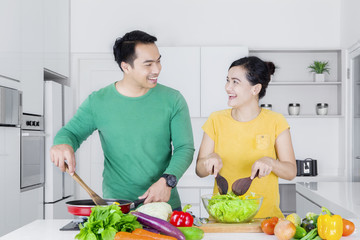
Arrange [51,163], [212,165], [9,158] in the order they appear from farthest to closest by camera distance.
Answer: [51,163] → [9,158] → [212,165]

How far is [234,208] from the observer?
176 centimetres

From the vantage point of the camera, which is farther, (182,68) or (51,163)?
(182,68)

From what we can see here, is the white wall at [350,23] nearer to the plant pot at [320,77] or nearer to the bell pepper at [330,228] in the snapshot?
the plant pot at [320,77]

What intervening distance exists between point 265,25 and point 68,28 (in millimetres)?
2097

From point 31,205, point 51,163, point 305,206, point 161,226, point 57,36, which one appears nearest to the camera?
point 161,226

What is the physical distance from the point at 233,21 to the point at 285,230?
3623 millimetres

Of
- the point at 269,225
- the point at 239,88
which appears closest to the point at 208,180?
the point at 239,88

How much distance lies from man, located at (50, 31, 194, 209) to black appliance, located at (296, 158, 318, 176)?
102 inches

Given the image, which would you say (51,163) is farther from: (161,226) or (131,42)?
(161,226)

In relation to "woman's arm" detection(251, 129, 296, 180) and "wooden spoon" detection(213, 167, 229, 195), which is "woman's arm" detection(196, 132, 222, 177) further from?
"woman's arm" detection(251, 129, 296, 180)

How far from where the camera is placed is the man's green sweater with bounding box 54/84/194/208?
2176 millimetres

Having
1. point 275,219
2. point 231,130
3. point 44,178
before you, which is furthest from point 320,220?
point 44,178

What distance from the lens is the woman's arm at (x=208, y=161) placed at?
6.75ft

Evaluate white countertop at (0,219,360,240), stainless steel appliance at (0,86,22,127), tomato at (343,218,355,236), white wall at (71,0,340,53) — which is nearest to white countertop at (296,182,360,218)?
tomato at (343,218,355,236)
